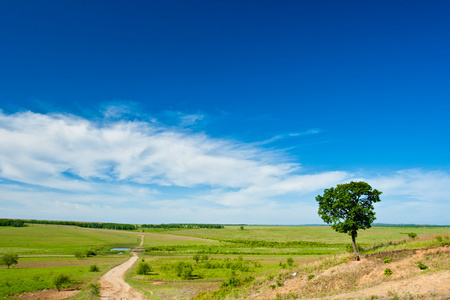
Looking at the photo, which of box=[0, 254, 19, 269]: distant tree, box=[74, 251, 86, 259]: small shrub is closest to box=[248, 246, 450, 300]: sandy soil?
box=[0, 254, 19, 269]: distant tree

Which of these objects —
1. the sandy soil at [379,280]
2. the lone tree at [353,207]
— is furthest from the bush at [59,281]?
the lone tree at [353,207]

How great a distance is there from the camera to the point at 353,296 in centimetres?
2352

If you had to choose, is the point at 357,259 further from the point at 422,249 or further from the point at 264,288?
the point at 264,288

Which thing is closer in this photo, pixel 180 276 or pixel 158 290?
pixel 158 290

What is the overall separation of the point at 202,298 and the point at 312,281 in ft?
51.3

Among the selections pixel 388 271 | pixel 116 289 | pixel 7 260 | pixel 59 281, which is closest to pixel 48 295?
pixel 59 281

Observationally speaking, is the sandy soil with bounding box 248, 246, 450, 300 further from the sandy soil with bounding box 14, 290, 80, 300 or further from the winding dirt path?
the sandy soil with bounding box 14, 290, 80, 300

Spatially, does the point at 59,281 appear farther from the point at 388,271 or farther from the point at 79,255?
the point at 388,271

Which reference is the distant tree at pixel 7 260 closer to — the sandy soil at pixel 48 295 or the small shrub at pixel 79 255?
the small shrub at pixel 79 255

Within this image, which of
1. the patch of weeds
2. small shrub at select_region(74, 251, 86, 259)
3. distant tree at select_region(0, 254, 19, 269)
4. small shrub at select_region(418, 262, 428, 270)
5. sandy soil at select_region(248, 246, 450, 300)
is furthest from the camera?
small shrub at select_region(74, 251, 86, 259)

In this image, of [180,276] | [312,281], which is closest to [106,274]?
[180,276]

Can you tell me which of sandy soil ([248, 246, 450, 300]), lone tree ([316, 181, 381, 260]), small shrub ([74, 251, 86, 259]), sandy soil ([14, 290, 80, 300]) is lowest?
small shrub ([74, 251, 86, 259])

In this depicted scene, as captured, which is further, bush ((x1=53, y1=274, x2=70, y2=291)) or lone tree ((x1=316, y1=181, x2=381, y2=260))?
bush ((x1=53, y1=274, x2=70, y2=291))

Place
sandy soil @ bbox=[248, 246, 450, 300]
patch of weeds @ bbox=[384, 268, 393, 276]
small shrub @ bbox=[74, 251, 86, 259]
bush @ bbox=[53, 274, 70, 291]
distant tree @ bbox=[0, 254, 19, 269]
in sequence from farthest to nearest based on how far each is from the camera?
small shrub @ bbox=[74, 251, 86, 259]
distant tree @ bbox=[0, 254, 19, 269]
bush @ bbox=[53, 274, 70, 291]
patch of weeds @ bbox=[384, 268, 393, 276]
sandy soil @ bbox=[248, 246, 450, 300]
